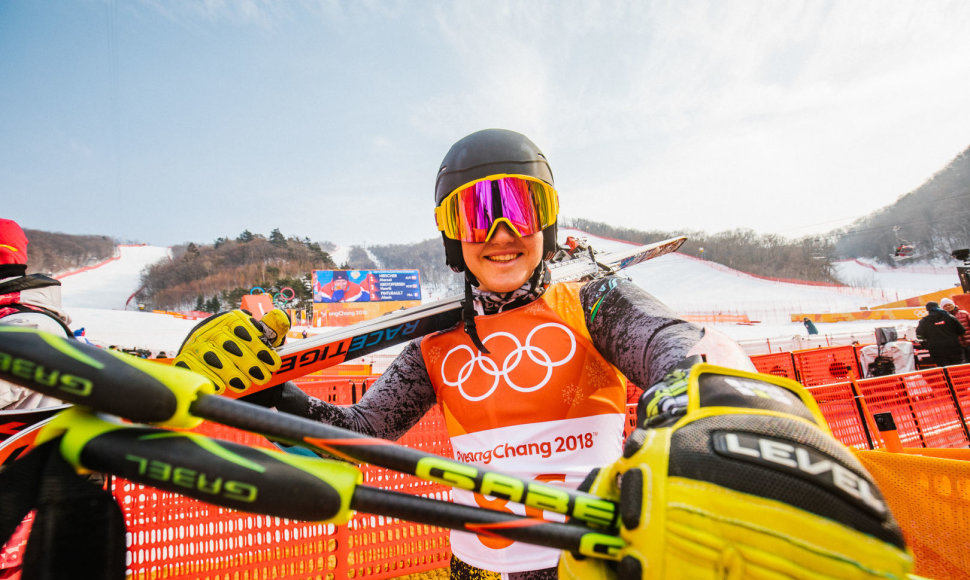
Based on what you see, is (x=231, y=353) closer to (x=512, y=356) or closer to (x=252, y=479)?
(x=512, y=356)

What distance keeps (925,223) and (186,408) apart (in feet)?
308

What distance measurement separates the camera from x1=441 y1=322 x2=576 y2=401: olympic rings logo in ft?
5.38

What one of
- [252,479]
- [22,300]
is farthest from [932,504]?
[22,300]

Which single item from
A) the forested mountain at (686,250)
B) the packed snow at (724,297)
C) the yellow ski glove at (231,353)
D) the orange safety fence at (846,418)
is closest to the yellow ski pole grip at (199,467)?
the yellow ski glove at (231,353)

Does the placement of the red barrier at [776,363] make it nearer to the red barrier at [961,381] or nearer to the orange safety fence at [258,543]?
the red barrier at [961,381]

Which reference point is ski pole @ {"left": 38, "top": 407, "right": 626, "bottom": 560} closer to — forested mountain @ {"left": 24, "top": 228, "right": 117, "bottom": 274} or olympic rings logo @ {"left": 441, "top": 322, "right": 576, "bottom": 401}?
olympic rings logo @ {"left": 441, "top": 322, "right": 576, "bottom": 401}

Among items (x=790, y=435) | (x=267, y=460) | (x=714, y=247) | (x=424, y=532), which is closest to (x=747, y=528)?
(x=790, y=435)

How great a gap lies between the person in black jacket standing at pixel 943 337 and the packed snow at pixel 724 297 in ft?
17.9

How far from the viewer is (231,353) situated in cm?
179

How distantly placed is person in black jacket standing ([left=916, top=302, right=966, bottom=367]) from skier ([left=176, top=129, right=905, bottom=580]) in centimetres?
1066

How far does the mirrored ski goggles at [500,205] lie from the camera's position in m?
1.74

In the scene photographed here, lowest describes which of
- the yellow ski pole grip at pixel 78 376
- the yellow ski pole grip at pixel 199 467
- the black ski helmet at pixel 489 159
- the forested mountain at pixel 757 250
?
the yellow ski pole grip at pixel 199 467

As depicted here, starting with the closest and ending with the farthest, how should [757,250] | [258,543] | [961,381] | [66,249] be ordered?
[258,543] < [961,381] < [757,250] < [66,249]

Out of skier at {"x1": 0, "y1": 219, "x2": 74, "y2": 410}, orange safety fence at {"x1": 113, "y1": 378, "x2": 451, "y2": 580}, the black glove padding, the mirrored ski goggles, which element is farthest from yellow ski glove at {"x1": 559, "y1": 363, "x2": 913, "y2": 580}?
skier at {"x1": 0, "y1": 219, "x2": 74, "y2": 410}
